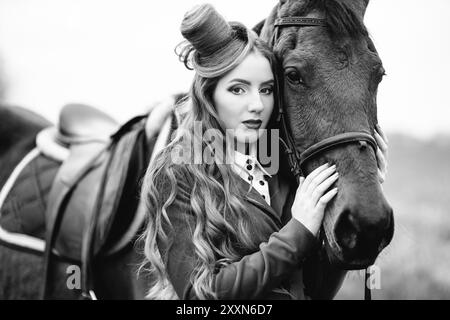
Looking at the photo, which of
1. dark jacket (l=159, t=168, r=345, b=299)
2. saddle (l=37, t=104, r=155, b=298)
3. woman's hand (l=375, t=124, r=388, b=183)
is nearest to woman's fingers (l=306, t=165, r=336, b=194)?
dark jacket (l=159, t=168, r=345, b=299)

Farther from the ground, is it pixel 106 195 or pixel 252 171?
pixel 252 171

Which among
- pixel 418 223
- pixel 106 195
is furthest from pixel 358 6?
pixel 418 223

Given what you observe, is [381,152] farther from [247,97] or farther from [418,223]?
[418,223]

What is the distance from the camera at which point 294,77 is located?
5.88ft

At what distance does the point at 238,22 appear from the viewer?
1.88 meters

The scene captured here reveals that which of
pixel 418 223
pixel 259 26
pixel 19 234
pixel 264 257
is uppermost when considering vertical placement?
pixel 259 26

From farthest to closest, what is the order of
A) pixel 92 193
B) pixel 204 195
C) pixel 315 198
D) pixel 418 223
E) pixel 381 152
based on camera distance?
1. pixel 418 223
2. pixel 92 193
3. pixel 381 152
4. pixel 204 195
5. pixel 315 198

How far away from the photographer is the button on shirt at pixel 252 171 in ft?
6.09

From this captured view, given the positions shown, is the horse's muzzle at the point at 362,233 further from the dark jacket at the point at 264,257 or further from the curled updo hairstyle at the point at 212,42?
the curled updo hairstyle at the point at 212,42

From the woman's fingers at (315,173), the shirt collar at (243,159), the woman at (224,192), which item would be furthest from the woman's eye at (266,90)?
the woman's fingers at (315,173)

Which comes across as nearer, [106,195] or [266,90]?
[266,90]

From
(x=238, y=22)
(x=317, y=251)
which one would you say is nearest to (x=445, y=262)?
(x=317, y=251)

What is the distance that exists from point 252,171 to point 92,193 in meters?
Answer: 1.10

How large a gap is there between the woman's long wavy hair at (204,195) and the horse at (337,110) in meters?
0.12
